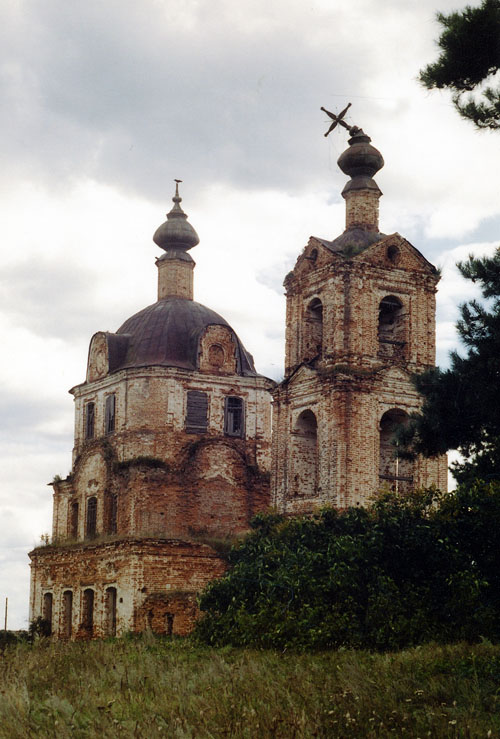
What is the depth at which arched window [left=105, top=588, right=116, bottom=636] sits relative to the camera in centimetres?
3102

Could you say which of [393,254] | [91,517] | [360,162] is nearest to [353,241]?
[393,254]

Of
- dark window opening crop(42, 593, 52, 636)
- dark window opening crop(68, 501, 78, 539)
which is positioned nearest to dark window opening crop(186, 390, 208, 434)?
dark window opening crop(68, 501, 78, 539)

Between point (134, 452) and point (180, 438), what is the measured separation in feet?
5.23

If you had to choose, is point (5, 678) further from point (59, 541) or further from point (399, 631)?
point (59, 541)

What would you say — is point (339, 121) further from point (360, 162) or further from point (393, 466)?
point (393, 466)

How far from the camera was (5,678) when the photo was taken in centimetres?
1266

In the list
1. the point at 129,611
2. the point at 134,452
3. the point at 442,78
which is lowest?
the point at 129,611

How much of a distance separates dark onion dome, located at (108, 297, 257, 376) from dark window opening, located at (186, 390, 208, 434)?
98cm

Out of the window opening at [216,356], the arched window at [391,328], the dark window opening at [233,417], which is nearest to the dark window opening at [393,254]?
the arched window at [391,328]

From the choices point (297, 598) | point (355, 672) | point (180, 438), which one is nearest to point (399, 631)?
point (297, 598)

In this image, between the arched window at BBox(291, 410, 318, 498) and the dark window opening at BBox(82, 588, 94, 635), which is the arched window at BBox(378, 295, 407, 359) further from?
the dark window opening at BBox(82, 588, 94, 635)

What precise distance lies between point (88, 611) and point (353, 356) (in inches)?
481

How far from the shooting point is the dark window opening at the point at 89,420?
120ft

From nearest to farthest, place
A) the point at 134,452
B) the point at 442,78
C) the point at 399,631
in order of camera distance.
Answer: the point at 442,78
the point at 399,631
the point at 134,452
